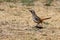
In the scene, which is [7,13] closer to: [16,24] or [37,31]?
[16,24]

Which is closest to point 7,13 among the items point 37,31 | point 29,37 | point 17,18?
point 17,18

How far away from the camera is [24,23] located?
1083 cm

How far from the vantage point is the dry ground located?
365 inches


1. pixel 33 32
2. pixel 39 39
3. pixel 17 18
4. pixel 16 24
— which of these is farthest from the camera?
pixel 17 18

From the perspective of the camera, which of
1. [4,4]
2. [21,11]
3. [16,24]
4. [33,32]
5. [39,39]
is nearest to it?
[39,39]

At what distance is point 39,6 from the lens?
14.2m

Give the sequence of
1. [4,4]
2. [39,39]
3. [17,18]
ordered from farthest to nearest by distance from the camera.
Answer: [4,4]
[17,18]
[39,39]

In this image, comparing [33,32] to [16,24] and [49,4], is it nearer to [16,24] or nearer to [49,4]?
[16,24]

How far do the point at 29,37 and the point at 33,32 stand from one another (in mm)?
713

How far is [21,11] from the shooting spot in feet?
42.1

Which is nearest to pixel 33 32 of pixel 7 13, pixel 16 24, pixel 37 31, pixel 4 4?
pixel 37 31

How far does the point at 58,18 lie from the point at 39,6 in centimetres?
226

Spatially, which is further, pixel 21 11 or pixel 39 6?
pixel 39 6

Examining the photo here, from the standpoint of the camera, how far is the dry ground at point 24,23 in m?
9.27
